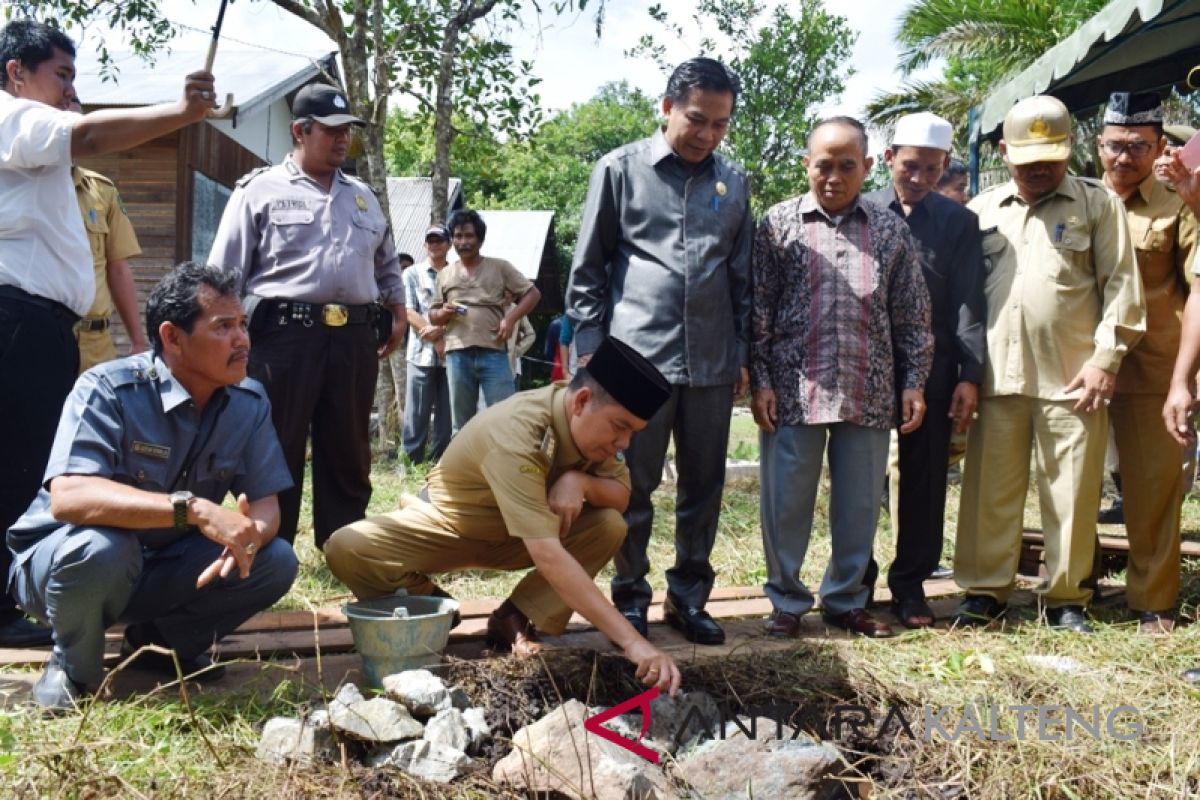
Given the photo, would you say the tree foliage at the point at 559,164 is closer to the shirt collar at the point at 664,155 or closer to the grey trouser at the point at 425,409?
the grey trouser at the point at 425,409

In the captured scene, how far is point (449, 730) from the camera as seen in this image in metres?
2.58

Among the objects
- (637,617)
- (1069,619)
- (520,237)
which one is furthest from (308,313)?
(520,237)

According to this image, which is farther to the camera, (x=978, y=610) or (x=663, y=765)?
(x=978, y=610)

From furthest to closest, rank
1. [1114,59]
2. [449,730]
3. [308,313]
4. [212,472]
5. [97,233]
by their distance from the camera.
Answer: [1114,59]
[97,233]
[308,313]
[212,472]
[449,730]

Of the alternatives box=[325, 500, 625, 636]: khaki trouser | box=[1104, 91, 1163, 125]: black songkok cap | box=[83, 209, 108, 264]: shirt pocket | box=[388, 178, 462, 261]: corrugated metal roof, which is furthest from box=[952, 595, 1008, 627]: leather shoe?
box=[388, 178, 462, 261]: corrugated metal roof

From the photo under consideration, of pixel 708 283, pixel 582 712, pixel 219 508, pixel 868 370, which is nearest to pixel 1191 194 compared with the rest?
pixel 868 370

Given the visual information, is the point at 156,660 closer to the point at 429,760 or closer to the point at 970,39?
the point at 429,760

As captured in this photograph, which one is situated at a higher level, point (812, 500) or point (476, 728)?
point (812, 500)

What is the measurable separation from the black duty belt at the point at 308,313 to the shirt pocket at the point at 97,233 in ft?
3.28

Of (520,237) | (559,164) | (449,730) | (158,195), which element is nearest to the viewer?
(449,730)

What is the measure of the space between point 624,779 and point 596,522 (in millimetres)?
1091

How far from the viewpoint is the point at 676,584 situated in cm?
386

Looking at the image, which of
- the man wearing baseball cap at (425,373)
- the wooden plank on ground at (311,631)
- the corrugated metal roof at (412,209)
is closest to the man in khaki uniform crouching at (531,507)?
Result: the wooden plank on ground at (311,631)

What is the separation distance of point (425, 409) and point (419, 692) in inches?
214
